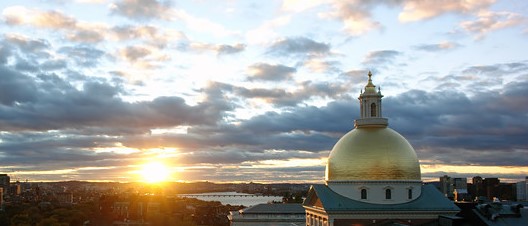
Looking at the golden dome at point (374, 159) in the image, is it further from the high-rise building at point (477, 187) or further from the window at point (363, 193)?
the high-rise building at point (477, 187)

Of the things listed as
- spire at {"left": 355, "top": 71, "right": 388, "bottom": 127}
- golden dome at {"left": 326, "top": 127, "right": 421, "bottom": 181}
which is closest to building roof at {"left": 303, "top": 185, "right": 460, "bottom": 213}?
golden dome at {"left": 326, "top": 127, "right": 421, "bottom": 181}

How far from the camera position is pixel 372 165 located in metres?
48.3

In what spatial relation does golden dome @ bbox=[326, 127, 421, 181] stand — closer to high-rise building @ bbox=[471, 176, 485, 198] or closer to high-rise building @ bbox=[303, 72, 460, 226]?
high-rise building @ bbox=[303, 72, 460, 226]

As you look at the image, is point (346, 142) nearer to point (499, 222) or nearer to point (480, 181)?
point (499, 222)

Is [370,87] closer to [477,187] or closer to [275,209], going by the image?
[275,209]

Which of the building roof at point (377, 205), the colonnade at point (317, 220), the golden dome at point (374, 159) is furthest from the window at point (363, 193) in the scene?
the colonnade at point (317, 220)

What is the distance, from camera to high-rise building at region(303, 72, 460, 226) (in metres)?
47.9

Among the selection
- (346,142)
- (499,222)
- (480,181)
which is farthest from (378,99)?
(480,181)

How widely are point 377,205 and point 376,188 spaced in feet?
4.16

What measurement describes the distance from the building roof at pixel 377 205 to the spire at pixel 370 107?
245 inches

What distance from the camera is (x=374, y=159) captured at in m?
48.5

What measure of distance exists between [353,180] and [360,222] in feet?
10.4

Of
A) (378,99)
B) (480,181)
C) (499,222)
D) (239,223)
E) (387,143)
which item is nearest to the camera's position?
(499,222)

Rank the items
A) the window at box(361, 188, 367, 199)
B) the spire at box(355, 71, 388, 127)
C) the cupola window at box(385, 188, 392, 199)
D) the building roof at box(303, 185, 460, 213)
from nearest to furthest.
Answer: the building roof at box(303, 185, 460, 213) → the cupola window at box(385, 188, 392, 199) → the window at box(361, 188, 367, 199) → the spire at box(355, 71, 388, 127)
